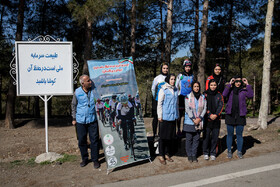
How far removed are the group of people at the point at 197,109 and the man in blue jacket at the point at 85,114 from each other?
1.47 meters

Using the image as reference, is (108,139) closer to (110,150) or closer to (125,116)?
(110,150)

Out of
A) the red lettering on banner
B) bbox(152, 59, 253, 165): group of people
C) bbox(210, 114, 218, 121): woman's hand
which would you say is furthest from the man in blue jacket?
bbox(210, 114, 218, 121): woman's hand

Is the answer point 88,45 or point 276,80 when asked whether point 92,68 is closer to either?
point 88,45

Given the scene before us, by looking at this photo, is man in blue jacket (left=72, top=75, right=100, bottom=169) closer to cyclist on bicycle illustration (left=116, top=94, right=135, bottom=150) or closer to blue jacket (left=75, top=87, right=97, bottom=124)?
blue jacket (left=75, top=87, right=97, bottom=124)

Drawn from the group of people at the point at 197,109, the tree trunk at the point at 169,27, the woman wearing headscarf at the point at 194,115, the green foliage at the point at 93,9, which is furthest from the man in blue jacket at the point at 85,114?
the tree trunk at the point at 169,27

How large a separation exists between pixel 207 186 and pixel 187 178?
0.47 m

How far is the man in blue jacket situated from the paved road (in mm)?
1225

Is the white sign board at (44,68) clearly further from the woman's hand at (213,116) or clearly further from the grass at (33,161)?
the woman's hand at (213,116)

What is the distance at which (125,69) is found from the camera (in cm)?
505

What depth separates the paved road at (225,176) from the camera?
3969mm

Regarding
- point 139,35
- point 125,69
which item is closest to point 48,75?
point 125,69

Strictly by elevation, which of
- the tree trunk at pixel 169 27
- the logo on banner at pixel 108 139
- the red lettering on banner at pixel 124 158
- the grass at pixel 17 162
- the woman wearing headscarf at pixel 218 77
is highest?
the tree trunk at pixel 169 27

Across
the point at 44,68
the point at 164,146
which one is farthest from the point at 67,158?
the point at 164,146

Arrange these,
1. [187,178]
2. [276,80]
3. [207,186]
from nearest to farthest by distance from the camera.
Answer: [207,186] → [187,178] → [276,80]
